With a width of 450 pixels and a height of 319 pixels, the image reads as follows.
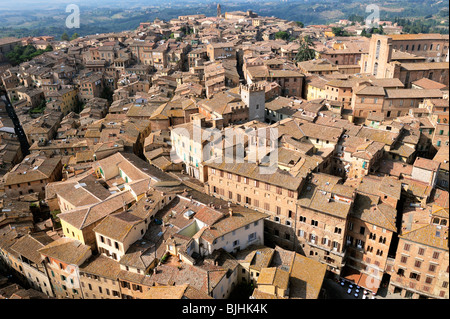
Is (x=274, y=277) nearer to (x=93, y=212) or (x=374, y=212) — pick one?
(x=374, y=212)

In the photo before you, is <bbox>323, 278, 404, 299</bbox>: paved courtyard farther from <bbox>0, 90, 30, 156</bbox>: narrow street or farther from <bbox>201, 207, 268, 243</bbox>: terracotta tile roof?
<bbox>0, 90, 30, 156</bbox>: narrow street

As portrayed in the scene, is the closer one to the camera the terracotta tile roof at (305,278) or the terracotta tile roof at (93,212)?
the terracotta tile roof at (305,278)

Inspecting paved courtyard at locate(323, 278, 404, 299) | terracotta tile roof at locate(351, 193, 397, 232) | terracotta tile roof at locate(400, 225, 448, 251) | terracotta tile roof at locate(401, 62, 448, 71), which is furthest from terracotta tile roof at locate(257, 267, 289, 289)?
terracotta tile roof at locate(401, 62, 448, 71)

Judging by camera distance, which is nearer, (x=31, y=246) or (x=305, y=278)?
(x=305, y=278)

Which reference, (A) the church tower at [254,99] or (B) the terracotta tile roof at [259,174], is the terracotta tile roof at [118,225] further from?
(A) the church tower at [254,99]

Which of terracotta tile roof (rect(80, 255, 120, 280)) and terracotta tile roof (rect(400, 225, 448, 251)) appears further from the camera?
terracotta tile roof (rect(80, 255, 120, 280))

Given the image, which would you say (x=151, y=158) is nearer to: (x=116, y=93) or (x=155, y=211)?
(x=155, y=211)

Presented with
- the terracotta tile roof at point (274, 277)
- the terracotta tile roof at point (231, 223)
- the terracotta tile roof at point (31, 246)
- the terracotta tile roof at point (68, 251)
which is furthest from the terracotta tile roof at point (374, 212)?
the terracotta tile roof at point (31, 246)

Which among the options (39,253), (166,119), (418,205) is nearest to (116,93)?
(166,119)

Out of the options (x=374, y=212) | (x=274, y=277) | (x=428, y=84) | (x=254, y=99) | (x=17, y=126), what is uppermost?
(x=428, y=84)

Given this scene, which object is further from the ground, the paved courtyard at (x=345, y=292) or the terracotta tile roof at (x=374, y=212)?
the terracotta tile roof at (x=374, y=212)

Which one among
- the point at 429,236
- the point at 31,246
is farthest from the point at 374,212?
the point at 31,246
